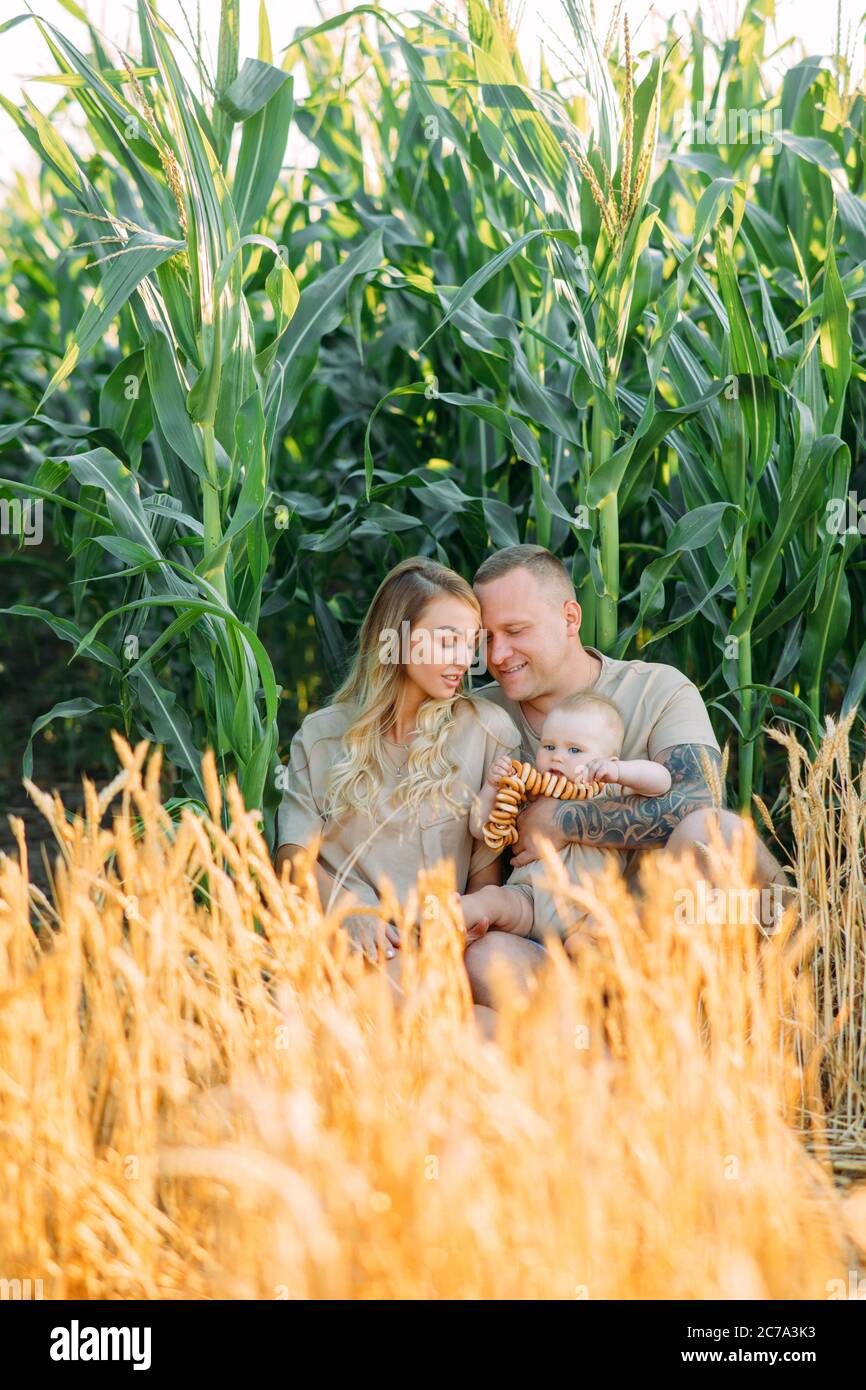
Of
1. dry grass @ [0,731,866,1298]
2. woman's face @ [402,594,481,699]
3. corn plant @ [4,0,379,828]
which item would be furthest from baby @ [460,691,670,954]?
dry grass @ [0,731,866,1298]

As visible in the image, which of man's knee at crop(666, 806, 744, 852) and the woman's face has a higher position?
the woman's face

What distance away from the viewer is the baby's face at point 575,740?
9.70 feet

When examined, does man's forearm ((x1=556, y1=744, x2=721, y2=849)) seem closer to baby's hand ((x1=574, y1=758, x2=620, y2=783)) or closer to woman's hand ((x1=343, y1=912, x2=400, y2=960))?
baby's hand ((x1=574, y1=758, x2=620, y2=783))

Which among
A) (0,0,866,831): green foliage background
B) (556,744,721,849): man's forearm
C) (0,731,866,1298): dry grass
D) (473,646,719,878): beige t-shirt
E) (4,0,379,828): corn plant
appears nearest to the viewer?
(0,731,866,1298): dry grass

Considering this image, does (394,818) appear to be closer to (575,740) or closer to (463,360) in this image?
(575,740)

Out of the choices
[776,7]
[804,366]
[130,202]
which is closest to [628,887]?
[804,366]

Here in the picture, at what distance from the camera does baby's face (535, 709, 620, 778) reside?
9.70 feet

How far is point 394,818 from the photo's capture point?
3.04m

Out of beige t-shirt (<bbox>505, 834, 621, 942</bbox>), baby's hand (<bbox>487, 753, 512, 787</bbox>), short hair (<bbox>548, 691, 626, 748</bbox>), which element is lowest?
beige t-shirt (<bbox>505, 834, 621, 942</bbox>)

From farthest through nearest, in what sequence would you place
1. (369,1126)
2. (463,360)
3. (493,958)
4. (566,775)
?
(463,360) → (566,775) → (493,958) → (369,1126)

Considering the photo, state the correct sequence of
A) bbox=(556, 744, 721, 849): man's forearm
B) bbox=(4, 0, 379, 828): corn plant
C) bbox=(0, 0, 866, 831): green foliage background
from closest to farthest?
bbox=(4, 0, 379, 828): corn plant < bbox=(0, 0, 866, 831): green foliage background < bbox=(556, 744, 721, 849): man's forearm

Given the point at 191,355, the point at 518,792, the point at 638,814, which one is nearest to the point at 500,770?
the point at 518,792

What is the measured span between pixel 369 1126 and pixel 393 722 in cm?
158
